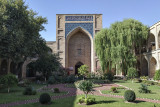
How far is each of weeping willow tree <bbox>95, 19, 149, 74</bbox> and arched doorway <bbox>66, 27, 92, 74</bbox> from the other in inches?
230

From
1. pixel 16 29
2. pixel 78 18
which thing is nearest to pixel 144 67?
pixel 78 18

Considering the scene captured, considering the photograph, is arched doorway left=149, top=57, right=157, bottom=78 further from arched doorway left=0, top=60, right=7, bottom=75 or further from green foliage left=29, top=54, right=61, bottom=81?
arched doorway left=0, top=60, right=7, bottom=75

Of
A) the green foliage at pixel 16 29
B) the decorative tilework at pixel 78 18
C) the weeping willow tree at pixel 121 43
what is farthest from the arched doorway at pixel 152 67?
the green foliage at pixel 16 29

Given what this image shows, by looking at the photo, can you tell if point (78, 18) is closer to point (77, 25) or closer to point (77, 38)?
point (77, 25)

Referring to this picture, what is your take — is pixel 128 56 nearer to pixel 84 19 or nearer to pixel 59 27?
pixel 84 19

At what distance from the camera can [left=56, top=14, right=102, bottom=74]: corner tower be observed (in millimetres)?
26969

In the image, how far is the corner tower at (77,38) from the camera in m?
27.0

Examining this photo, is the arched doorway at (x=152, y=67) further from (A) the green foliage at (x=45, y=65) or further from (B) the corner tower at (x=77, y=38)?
(A) the green foliage at (x=45, y=65)

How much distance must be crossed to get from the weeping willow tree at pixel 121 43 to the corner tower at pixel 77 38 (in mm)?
4735

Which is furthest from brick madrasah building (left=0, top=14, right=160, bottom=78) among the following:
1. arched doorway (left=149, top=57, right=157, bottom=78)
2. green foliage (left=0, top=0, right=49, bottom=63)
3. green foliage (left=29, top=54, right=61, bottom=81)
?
green foliage (left=0, top=0, right=49, bottom=63)

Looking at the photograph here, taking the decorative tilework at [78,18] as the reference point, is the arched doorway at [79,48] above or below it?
below

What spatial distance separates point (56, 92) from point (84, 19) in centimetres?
1871

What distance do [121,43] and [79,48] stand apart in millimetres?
9806

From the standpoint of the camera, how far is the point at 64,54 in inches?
1045
